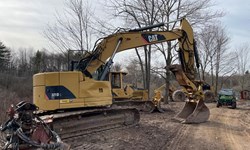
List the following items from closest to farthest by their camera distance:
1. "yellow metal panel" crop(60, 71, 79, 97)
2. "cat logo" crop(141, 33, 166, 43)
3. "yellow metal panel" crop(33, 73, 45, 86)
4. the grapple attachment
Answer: "yellow metal panel" crop(33, 73, 45, 86) → "yellow metal panel" crop(60, 71, 79, 97) → "cat logo" crop(141, 33, 166, 43) → the grapple attachment

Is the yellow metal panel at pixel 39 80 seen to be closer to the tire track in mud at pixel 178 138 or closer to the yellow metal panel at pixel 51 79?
the yellow metal panel at pixel 51 79

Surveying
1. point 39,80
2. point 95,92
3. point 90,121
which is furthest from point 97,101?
point 39,80

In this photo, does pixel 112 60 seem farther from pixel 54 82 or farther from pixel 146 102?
pixel 146 102

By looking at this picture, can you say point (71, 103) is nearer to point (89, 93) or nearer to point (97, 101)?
point (89, 93)

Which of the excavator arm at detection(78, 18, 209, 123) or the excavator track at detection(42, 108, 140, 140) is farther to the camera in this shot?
the excavator arm at detection(78, 18, 209, 123)

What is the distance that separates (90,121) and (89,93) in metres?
1.07

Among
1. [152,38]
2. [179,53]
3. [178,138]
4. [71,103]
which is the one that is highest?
[152,38]

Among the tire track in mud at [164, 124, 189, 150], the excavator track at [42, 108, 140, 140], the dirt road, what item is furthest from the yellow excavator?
the tire track in mud at [164, 124, 189, 150]

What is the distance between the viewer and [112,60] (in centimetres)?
1259

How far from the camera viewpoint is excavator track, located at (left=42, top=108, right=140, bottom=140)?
10750 millimetres

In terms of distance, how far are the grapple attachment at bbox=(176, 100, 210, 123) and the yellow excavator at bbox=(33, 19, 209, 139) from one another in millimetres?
65

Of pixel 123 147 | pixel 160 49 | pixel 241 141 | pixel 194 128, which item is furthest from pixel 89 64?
pixel 160 49

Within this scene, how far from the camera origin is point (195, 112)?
15.2 m

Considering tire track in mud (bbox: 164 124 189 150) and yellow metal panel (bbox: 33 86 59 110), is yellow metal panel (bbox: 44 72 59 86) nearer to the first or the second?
yellow metal panel (bbox: 33 86 59 110)
